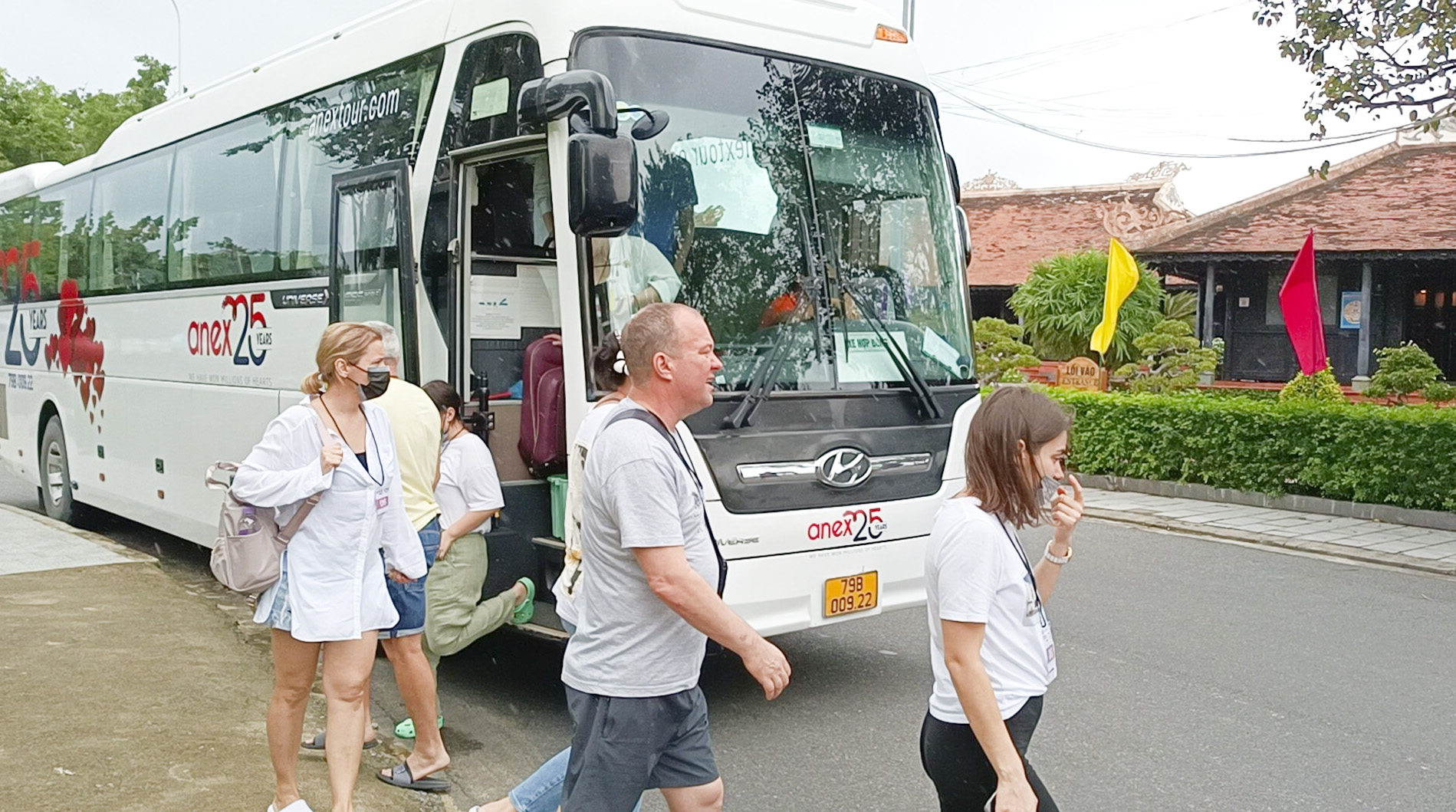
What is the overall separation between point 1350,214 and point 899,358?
21.3 metres

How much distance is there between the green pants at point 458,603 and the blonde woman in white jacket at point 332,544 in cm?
106

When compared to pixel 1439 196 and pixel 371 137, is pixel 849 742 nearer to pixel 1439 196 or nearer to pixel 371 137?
pixel 371 137

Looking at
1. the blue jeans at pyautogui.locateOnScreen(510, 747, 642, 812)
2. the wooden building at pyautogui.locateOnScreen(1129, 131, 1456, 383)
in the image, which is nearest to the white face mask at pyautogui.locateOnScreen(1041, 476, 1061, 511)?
the blue jeans at pyautogui.locateOnScreen(510, 747, 642, 812)

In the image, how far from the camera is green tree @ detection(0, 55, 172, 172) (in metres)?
35.2

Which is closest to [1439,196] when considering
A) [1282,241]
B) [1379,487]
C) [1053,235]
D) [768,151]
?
[1282,241]

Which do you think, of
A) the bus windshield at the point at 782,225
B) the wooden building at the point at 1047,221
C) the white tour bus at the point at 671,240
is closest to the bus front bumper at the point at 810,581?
the white tour bus at the point at 671,240

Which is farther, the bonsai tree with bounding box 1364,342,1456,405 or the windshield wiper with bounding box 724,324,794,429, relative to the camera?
the bonsai tree with bounding box 1364,342,1456,405

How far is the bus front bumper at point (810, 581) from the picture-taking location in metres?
5.73

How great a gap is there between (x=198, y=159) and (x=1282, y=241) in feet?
66.4

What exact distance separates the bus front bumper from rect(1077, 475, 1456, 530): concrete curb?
8.35 metres

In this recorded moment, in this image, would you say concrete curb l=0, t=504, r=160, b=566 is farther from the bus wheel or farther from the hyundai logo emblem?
the hyundai logo emblem

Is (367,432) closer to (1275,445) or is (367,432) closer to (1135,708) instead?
(1135,708)

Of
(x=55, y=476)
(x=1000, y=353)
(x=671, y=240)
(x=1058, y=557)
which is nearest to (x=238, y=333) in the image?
(x=671, y=240)

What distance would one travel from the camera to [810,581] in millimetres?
5898
